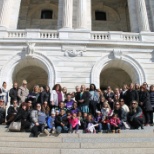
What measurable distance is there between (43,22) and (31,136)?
21.0m

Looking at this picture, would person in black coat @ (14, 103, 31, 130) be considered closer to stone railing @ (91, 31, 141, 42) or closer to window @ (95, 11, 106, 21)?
stone railing @ (91, 31, 141, 42)

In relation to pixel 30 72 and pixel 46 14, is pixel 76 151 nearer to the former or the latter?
pixel 30 72

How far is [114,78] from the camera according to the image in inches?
1096

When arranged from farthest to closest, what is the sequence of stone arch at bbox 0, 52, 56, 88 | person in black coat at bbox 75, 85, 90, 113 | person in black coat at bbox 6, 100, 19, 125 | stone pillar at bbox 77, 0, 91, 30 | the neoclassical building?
stone pillar at bbox 77, 0, 91, 30 → the neoclassical building → stone arch at bbox 0, 52, 56, 88 → person in black coat at bbox 75, 85, 90, 113 → person in black coat at bbox 6, 100, 19, 125

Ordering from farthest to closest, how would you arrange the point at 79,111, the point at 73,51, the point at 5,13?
the point at 5,13
the point at 73,51
the point at 79,111

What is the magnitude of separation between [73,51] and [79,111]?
9.33 m

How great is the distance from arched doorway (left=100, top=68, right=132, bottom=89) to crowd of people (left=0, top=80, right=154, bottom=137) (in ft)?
39.3

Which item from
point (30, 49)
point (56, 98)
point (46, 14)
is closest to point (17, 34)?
point (30, 49)

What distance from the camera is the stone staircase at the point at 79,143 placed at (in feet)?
31.6

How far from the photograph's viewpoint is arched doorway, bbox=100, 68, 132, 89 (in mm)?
26656

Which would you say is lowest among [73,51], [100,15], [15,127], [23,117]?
[15,127]

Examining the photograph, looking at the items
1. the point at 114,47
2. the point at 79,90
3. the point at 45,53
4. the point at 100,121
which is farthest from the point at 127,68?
the point at 100,121

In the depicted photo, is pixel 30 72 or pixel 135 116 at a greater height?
pixel 30 72

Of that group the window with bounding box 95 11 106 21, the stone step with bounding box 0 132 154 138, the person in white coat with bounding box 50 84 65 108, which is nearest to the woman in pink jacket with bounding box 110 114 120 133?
the stone step with bounding box 0 132 154 138
